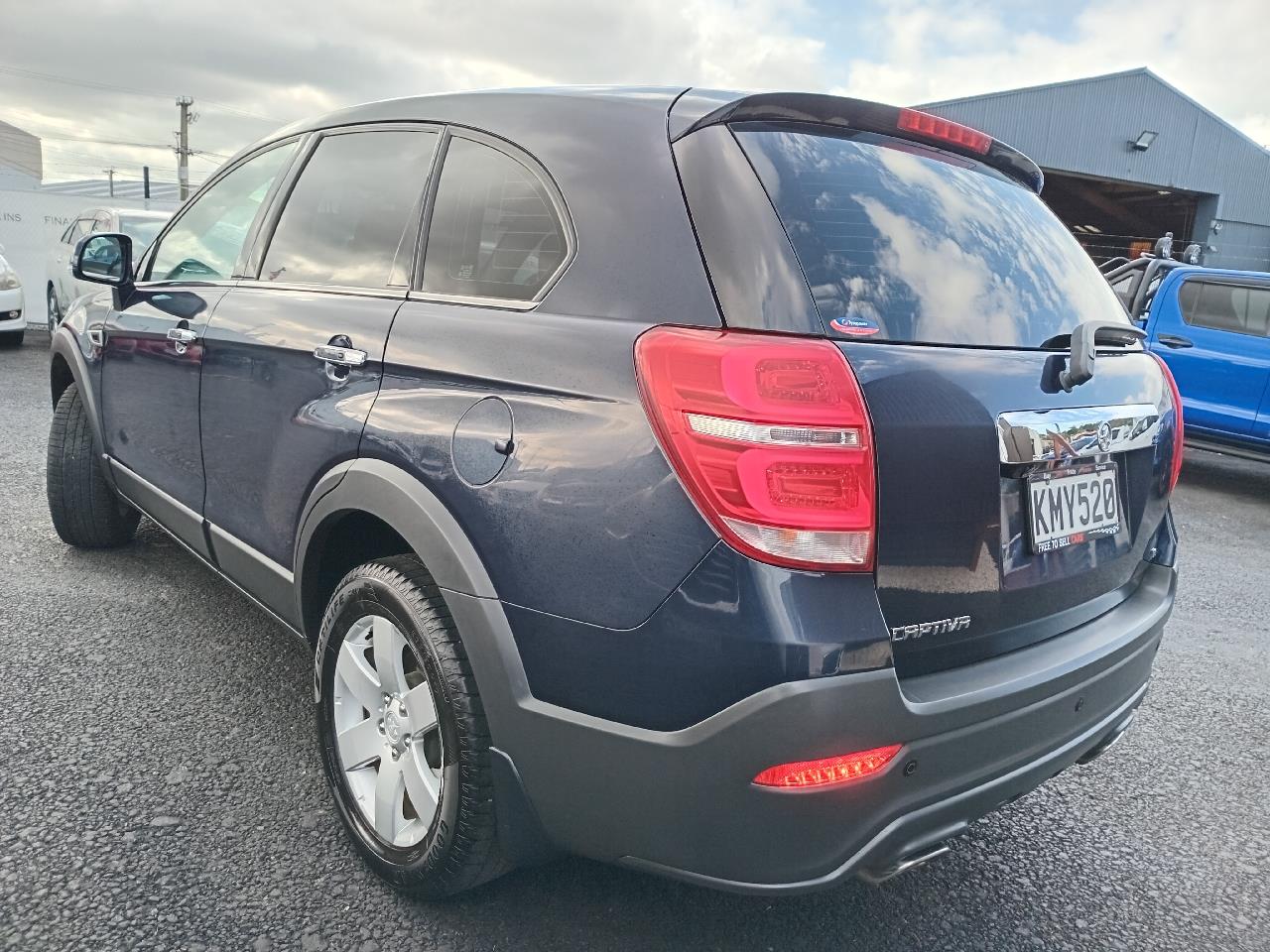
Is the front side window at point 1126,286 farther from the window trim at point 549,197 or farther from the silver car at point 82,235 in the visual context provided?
the silver car at point 82,235

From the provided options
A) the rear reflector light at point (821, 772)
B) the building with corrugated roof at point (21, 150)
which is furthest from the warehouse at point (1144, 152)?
the building with corrugated roof at point (21, 150)

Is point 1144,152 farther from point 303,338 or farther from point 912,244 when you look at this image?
point 303,338

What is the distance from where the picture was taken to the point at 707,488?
4.75 ft

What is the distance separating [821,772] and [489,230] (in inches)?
49.7

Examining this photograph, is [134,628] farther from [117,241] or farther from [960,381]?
[960,381]

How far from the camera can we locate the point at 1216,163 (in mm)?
24422

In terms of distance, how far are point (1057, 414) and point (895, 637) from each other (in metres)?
0.57

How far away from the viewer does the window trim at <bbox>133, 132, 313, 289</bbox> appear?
272 centimetres

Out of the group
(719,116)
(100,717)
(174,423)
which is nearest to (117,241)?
(174,423)

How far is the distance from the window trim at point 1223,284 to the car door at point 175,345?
7.54m

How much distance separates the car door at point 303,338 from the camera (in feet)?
6.98

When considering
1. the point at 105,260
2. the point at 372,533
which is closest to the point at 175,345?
the point at 105,260

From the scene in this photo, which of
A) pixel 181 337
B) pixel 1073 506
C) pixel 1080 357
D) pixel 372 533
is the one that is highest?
pixel 1080 357

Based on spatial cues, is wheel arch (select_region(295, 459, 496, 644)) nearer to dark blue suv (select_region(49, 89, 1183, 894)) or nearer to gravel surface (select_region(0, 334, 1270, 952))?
dark blue suv (select_region(49, 89, 1183, 894))
